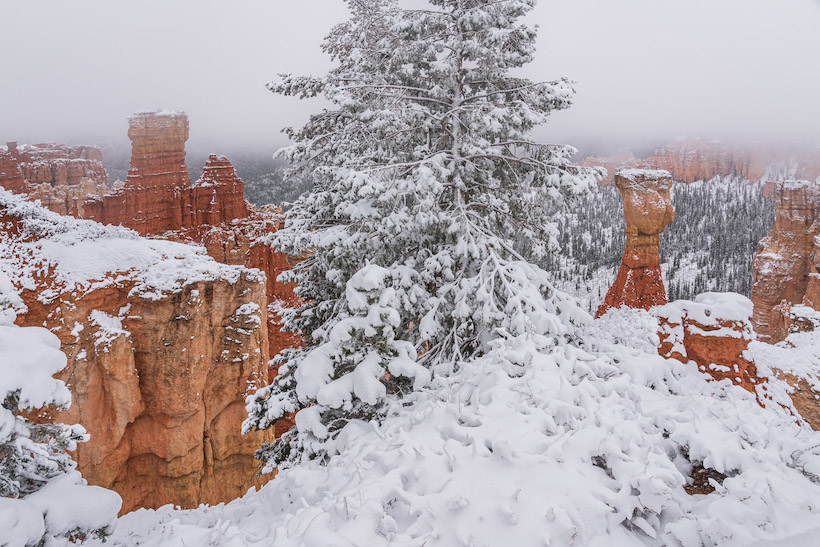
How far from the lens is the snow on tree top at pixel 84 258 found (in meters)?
9.79

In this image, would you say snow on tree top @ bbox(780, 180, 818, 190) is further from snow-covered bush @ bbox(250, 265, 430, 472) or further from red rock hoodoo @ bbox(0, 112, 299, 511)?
snow-covered bush @ bbox(250, 265, 430, 472)

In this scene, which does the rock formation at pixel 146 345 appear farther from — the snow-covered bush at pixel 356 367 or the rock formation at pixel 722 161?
the rock formation at pixel 722 161

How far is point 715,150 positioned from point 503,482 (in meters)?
227

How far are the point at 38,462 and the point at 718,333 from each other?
8850 millimetres

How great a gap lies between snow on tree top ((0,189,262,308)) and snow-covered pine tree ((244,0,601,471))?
3.85 metres

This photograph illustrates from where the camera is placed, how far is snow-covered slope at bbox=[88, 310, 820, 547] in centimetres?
296

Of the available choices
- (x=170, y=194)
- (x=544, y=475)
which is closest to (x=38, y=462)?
(x=544, y=475)

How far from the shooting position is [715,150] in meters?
178

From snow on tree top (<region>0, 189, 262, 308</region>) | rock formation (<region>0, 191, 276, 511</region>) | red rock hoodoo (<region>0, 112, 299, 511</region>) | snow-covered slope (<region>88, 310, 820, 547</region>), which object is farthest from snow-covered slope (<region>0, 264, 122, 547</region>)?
snow on tree top (<region>0, 189, 262, 308</region>)

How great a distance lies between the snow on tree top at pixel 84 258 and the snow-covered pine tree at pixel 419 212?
3847mm

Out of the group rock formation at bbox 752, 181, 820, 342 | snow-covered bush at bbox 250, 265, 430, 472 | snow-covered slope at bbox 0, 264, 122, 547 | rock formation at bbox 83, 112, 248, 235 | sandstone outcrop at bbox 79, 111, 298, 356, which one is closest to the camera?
snow-covered slope at bbox 0, 264, 122, 547

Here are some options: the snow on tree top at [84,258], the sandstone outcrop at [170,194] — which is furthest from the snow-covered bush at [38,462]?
the sandstone outcrop at [170,194]

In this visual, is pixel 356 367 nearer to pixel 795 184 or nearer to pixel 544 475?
pixel 544 475

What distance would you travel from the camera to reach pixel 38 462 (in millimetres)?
3451
